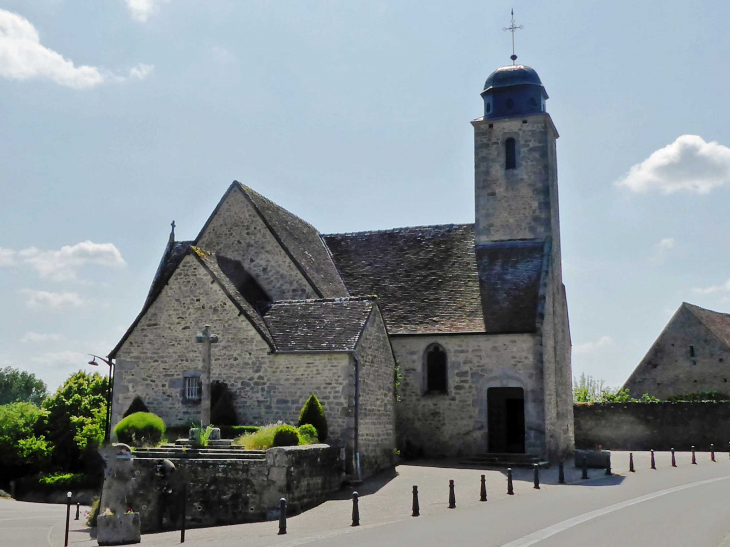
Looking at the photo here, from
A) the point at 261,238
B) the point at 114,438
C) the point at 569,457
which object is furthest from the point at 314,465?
the point at 569,457

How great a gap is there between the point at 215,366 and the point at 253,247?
5.04 m

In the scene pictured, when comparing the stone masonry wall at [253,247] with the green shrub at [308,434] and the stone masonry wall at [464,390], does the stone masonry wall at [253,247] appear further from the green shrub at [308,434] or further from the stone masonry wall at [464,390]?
the green shrub at [308,434]

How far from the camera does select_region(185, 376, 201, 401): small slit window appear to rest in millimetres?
19953

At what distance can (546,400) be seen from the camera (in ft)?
76.6

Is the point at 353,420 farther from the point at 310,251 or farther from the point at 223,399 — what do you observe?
the point at 310,251

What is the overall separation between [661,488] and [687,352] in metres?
22.1

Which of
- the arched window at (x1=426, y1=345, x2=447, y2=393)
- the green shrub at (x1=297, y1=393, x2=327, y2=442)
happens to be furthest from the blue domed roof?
the green shrub at (x1=297, y1=393, x2=327, y2=442)

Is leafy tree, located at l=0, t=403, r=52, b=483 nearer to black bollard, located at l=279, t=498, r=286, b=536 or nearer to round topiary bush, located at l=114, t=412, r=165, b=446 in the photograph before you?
round topiary bush, located at l=114, t=412, r=165, b=446

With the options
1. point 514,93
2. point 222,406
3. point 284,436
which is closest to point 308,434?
point 284,436

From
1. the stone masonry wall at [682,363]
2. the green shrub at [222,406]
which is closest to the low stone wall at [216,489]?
the green shrub at [222,406]

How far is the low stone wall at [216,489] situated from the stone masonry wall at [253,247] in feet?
27.0

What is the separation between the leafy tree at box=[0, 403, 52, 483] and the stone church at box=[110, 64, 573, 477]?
15.3 metres

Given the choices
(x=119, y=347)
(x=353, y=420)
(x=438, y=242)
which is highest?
(x=438, y=242)

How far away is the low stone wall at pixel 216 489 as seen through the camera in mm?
14953
